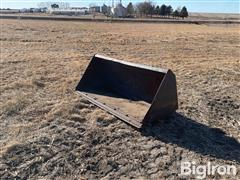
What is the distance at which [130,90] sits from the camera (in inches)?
248

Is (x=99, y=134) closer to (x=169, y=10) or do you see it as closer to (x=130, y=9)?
(x=169, y=10)

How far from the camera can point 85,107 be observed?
6.01 meters

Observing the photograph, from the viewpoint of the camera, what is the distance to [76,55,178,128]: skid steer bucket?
5.03 meters

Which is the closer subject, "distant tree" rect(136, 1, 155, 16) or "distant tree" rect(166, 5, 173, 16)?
"distant tree" rect(166, 5, 173, 16)

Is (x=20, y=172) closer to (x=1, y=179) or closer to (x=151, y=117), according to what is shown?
(x=1, y=179)

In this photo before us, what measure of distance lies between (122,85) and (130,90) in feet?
1.09

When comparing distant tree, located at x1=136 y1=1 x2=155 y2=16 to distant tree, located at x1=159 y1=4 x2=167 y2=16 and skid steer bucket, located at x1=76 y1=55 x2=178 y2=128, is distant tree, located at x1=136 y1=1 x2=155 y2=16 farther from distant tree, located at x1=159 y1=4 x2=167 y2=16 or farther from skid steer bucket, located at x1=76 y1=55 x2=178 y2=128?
skid steer bucket, located at x1=76 y1=55 x2=178 y2=128

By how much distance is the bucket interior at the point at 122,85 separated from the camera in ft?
18.6

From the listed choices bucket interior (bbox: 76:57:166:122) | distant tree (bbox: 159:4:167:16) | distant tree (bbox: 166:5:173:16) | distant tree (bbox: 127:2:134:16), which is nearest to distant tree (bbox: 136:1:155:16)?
distant tree (bbox: 159:4:167:16)

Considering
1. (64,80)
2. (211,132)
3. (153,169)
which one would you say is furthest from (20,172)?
(64,80)

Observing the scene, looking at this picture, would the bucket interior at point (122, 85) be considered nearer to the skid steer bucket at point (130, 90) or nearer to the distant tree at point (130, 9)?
the skid steer bucket at point (130, 90)

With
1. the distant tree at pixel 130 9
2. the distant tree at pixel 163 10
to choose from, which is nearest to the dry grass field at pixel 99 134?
the distant tree at pixel 163 10

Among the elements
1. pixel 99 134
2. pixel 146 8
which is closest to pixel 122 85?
pixel 99 134

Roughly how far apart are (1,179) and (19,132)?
1237 mm
